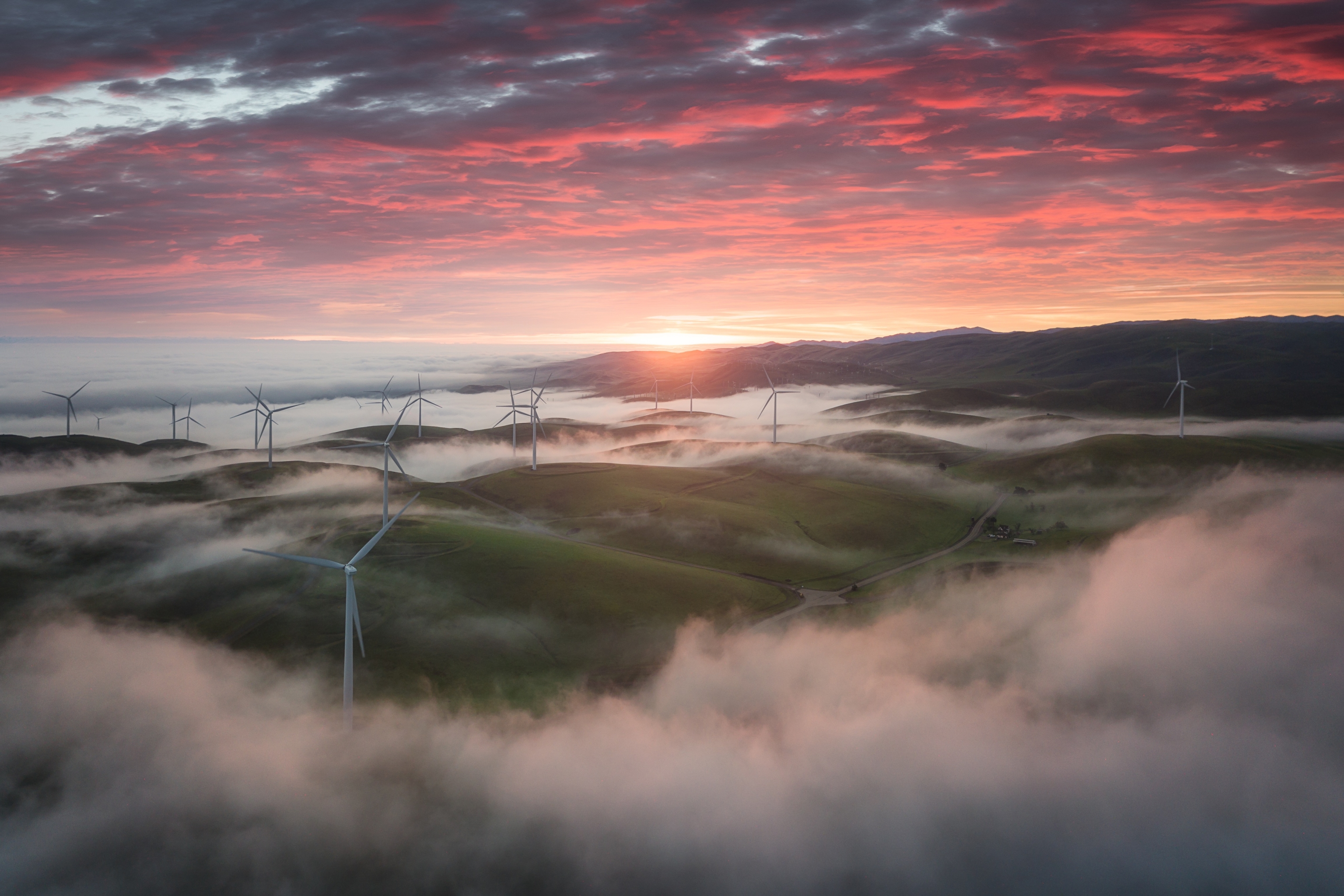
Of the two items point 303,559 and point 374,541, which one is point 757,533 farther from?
point 303,559

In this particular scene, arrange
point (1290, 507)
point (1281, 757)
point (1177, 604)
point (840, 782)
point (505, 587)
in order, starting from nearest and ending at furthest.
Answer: point (840, 782) < point (1281, 757) < point (505, 587) < point (1177, 604) < point (1290, 507)

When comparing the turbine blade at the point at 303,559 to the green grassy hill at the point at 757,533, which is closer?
the turbine blade at the point at 303,559

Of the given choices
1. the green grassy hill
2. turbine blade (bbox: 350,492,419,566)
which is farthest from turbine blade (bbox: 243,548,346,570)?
the green grassy hill

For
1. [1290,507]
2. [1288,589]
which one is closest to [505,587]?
[1288,589]

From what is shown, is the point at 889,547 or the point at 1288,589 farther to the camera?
the point at 889,547

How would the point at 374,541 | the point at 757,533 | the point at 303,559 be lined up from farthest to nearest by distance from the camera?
1. the point at 757,533
2. the point at 303,559
3. the point at 374,541

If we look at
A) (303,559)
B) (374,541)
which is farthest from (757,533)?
(303,559)

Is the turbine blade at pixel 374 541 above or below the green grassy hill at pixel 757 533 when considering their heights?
above

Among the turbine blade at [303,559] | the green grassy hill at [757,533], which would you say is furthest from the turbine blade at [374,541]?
the green grassy hill at [757,533]

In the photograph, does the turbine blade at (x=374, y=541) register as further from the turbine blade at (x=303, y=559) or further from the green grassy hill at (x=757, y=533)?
the green grassy hill at (x=757, y=533)

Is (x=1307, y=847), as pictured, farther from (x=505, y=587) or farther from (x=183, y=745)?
(x=183, y=745)

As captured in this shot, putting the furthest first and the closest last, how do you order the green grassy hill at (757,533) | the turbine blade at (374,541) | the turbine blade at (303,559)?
the green grassy hill at (757,533) < the turbine blade at (374,541) < the turbine blade at (303,559)
